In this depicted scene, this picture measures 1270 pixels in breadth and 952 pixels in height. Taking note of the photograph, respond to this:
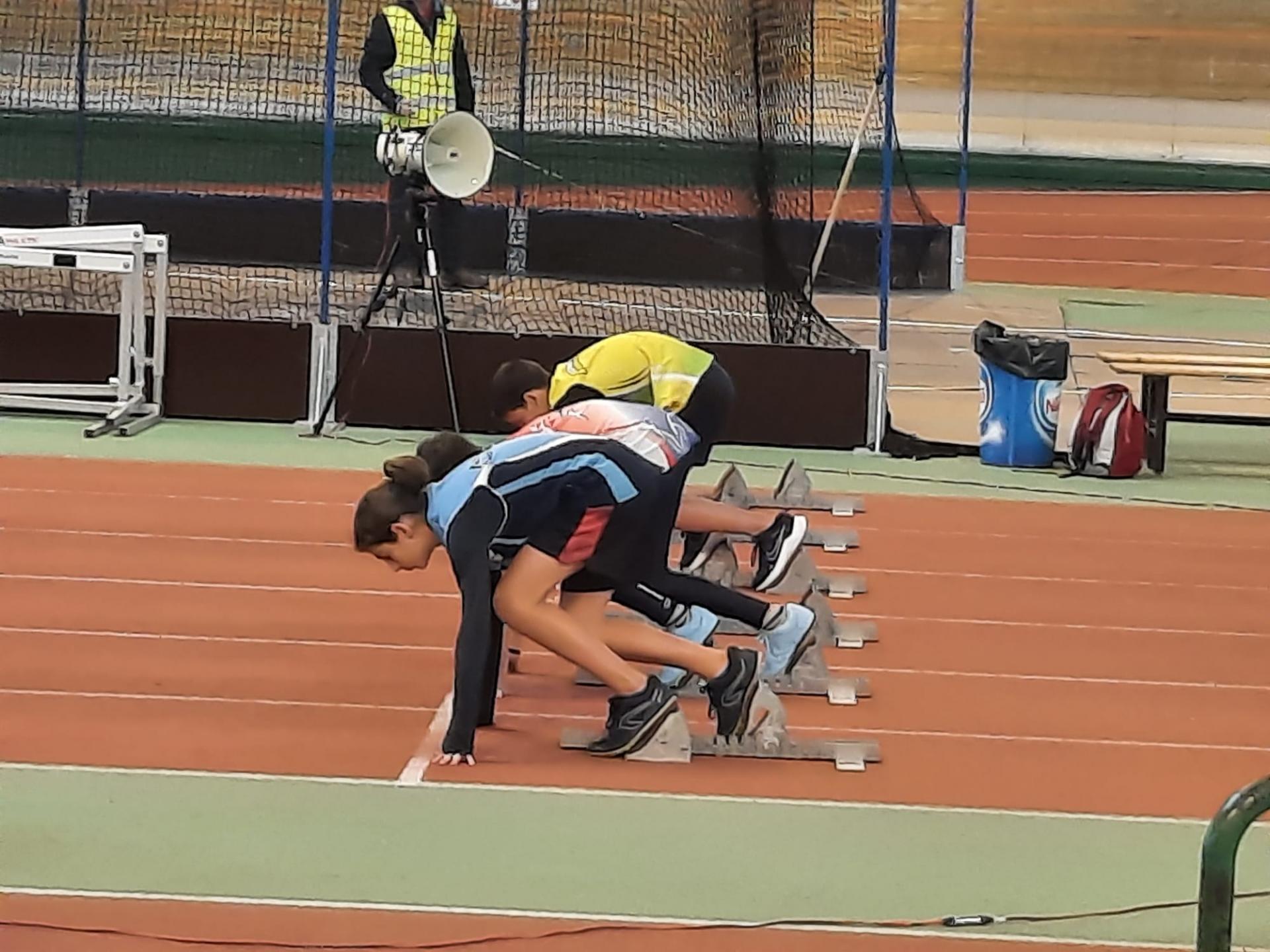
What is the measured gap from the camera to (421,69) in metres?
12.3

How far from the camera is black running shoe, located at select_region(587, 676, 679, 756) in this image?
590cm

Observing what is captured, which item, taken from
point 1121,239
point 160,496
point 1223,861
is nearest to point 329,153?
point 160,496

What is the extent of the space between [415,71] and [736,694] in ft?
23.4

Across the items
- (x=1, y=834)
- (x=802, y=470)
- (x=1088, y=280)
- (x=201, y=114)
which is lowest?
(x=1, y=834)

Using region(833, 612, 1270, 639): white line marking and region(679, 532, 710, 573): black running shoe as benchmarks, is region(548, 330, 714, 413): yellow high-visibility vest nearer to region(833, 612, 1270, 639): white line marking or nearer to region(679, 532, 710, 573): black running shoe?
region(679, 532, 710, 573): black running shoe

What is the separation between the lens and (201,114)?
64.4 feet

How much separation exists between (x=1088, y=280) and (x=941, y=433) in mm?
8293

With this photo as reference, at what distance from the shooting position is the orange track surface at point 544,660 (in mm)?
5809

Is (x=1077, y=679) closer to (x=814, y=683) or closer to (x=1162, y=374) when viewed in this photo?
(x=814, y=683)

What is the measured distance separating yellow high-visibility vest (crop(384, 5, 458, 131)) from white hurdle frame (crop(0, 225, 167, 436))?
1809 mm

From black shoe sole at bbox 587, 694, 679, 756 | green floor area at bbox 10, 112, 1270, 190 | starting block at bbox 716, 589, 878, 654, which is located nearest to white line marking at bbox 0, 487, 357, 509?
starting block at bbox 716, 589, 878, 654

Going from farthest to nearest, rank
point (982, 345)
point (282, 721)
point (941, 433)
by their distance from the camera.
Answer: point (941, 433) < point (982, 345) < point (282, 721)

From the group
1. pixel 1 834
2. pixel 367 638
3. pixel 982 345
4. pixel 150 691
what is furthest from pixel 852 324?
pixel 1 834

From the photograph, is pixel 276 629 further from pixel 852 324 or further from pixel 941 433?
pixel 852 324
